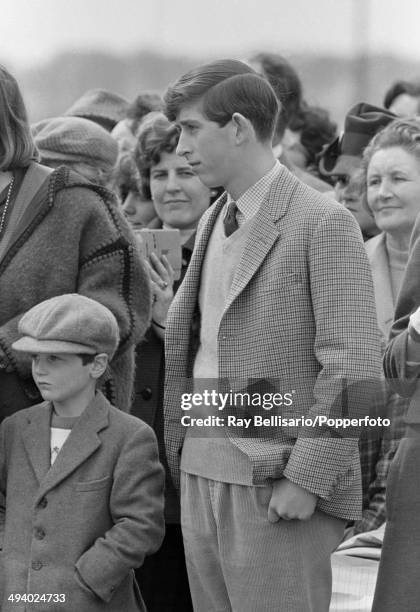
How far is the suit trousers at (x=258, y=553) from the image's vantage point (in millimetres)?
3322

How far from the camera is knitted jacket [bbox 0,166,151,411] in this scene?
3.91 m

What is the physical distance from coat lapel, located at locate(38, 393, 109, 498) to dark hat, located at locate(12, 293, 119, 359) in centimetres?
18

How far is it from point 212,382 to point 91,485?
1.62 feet

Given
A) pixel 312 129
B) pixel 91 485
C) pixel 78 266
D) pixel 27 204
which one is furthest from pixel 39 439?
pixel 312 129

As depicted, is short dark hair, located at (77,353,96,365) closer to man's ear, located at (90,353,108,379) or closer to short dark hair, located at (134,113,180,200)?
man's ear, located at (90,353,108,379)

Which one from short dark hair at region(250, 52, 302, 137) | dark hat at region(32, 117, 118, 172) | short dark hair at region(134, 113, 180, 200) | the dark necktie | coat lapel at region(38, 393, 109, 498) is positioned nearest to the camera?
the dark necktie

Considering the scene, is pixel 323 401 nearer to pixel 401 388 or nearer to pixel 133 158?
pixel 401 388

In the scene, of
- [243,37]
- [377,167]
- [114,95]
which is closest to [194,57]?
[243,37]

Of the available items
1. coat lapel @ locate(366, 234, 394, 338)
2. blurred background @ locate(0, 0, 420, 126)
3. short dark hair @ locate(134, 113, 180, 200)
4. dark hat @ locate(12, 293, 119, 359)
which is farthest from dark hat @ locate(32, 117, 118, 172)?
blurred background @ locate(0, 0, 420, 126)

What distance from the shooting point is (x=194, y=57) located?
737 centimetres

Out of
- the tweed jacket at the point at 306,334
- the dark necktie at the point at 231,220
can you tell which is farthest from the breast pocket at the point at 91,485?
the dark necktie at the point at 231,220

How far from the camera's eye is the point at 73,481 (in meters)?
3.72

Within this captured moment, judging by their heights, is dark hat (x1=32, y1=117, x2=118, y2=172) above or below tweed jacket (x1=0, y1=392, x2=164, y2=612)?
above

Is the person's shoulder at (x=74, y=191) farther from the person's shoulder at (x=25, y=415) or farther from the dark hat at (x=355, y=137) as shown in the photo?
the dark hat at (x=355, y=137)
